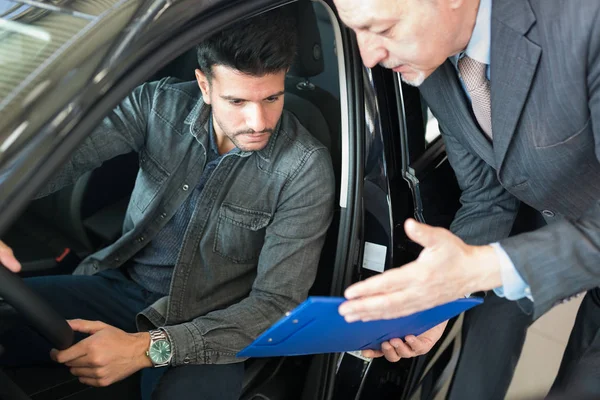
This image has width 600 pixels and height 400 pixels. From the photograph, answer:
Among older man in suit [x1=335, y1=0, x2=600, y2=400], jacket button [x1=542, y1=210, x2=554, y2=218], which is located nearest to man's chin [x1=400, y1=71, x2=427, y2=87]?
older man in suit [x1=335, y1=0, x2=600, y2=400]

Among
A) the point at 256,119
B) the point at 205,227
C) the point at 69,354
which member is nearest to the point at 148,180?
the point at 205,227

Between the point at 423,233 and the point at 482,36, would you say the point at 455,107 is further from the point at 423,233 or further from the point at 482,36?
the point at 423,233

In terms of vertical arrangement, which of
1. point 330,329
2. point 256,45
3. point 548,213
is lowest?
point 330,329

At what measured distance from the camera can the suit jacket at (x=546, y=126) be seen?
3.99 feet

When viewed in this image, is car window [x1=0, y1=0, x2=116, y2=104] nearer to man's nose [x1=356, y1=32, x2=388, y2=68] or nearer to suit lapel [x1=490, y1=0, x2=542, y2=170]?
Answer: man's nose [x1=356, y1=32, x2=388, y2=68]

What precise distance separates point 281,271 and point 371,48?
0.58 metres

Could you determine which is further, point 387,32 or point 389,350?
point 389,350

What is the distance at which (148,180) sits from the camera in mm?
1871

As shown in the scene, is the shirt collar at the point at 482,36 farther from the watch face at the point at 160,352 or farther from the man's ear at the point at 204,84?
the watch face at the point at 160,352

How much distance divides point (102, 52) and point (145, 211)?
79 centimetres

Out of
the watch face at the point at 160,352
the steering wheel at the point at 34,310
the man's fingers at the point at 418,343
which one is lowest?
the watch face at the point at 160,352

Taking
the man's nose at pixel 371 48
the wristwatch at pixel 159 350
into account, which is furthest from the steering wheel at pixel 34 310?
the man's nose at pixel 371 48

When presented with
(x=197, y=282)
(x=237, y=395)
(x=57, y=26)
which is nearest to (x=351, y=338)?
(x=237, y=395)

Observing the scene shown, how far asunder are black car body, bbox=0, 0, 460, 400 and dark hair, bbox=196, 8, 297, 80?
4.6 inches
